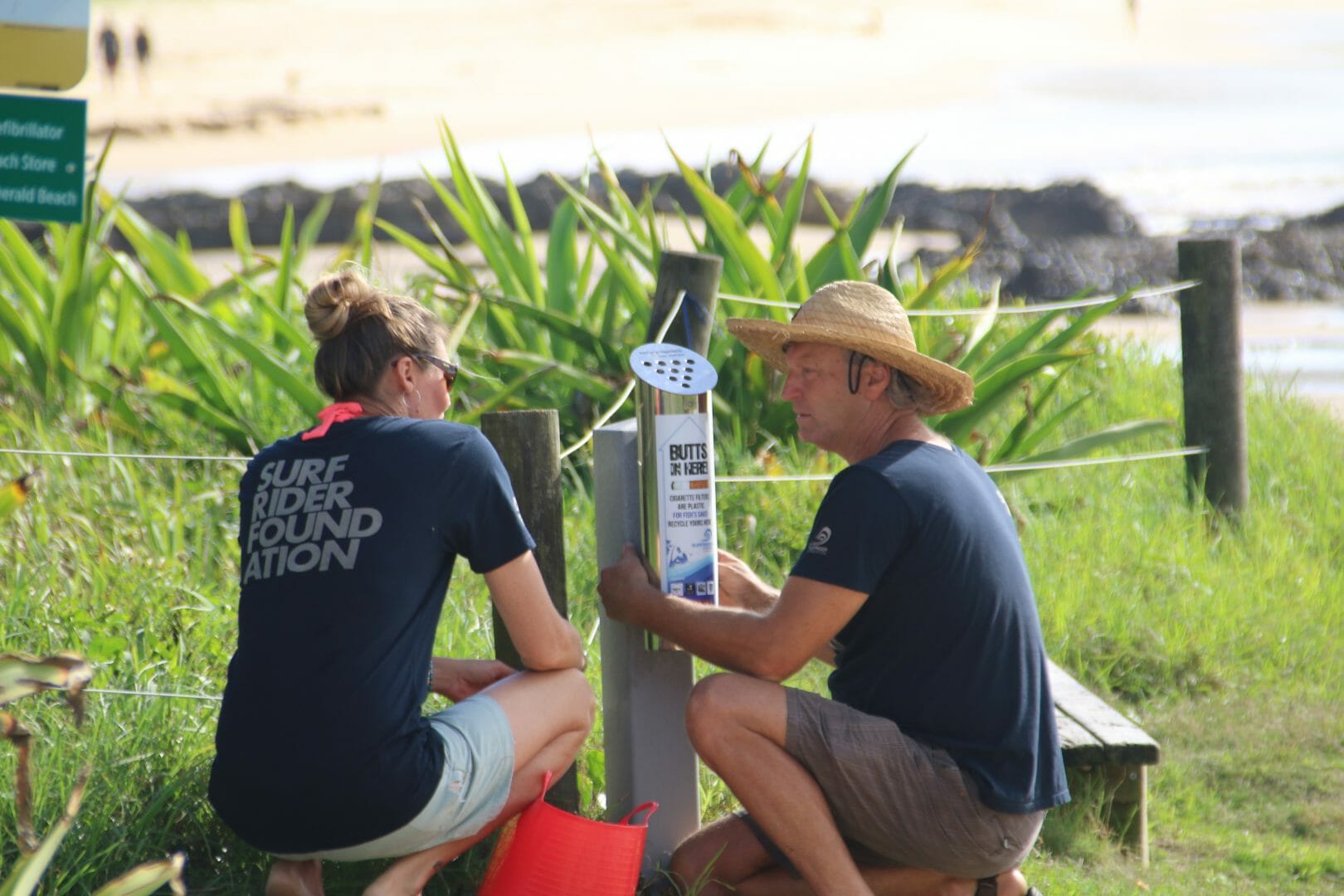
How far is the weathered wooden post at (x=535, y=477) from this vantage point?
10.0 feet

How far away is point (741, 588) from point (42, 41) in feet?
6.09

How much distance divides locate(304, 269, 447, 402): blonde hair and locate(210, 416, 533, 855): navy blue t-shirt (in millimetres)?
113

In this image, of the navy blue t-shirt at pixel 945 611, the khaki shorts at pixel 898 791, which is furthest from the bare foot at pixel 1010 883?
the navy blue t-shirt at pixel 945 611

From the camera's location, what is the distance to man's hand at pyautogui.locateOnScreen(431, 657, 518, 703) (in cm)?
299

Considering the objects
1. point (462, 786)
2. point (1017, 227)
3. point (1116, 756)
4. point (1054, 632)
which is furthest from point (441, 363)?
point (1017, 227)

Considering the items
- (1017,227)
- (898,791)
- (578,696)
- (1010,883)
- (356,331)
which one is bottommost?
(1010,883)

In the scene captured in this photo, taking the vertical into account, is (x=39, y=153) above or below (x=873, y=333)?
above

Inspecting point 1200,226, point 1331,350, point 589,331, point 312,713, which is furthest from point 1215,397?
point 1200,226

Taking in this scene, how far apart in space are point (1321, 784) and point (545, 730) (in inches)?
91.7

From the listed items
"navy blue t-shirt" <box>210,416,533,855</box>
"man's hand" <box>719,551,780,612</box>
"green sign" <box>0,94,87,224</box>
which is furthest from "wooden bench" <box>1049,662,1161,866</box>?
"green sign" <box>0,94,87,224</box>

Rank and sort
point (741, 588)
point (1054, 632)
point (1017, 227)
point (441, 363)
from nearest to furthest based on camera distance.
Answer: point (441, 363) → point (741, 588) → point (1054, 632) → point (1017, 227)

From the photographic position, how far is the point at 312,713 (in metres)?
2.53

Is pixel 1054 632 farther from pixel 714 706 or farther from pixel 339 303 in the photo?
pixel 339 303

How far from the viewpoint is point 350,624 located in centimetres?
254
